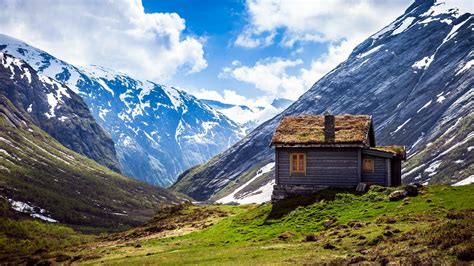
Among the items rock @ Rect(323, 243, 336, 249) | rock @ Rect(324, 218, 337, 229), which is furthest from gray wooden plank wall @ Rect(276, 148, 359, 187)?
rock @ Rect(323, 243, 336, 249)

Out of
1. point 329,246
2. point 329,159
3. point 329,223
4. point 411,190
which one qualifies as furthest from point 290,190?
point 329,246

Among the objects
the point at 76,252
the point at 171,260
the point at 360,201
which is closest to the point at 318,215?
the point at 360,201

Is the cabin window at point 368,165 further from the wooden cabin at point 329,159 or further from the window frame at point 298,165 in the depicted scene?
the window frame at point 298,165

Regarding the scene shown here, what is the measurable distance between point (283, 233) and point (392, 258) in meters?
15.2

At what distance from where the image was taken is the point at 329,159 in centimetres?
5197

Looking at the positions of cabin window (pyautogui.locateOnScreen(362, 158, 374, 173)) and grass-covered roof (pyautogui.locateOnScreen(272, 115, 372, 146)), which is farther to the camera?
grass-covered roof (pyautogui.locateOnScreen(272, 115, 372, 146))

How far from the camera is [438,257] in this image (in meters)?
21.0

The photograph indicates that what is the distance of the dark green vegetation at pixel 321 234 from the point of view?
2405 centimetres

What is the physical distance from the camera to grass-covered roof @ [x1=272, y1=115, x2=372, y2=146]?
5153 centimetres

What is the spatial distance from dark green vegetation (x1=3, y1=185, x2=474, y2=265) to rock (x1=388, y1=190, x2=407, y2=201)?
583 millimetres

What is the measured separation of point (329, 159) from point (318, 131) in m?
3.62

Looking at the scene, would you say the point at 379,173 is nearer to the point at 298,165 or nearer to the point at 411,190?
the point at 298,165

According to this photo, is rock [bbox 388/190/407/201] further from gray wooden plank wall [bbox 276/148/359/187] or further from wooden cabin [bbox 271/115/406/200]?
gray wooden plank wall [bbox 276/148/359/187]

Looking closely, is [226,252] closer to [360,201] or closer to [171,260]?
[171,260]
